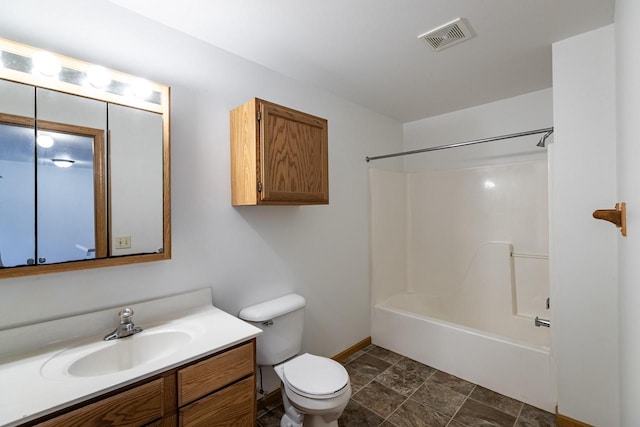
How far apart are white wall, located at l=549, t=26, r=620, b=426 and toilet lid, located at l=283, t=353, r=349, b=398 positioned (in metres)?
1.44

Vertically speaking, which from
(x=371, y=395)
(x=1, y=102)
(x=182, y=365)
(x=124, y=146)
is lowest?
(x=371, y=395)

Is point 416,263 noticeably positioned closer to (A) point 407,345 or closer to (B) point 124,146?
(A) point 407,345

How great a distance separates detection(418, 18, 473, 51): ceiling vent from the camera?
1.66m

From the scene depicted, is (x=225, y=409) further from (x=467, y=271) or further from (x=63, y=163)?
(x=467, y=271)

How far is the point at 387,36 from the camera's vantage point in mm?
1765

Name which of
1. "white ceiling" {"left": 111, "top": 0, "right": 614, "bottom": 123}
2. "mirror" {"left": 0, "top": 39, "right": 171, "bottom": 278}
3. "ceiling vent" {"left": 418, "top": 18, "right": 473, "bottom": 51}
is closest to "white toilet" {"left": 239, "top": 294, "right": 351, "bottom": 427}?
"mirror" {"left": 0, "top": 39, "right": 171, "bottom": 278}

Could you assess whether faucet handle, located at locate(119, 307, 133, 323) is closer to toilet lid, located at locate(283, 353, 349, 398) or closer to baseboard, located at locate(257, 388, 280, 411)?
toilet lid, located at locate(283, 353, 349, 398)

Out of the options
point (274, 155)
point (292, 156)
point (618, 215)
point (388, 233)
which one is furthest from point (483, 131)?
point (274, 155)

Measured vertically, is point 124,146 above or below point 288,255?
above

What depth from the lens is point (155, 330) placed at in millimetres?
1430

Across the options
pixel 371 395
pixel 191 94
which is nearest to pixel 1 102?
pixel 191 94

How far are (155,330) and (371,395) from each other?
5.32 feet

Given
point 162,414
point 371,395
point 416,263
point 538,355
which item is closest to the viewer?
point 162,414

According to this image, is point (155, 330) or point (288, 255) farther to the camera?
point (288, 255)
